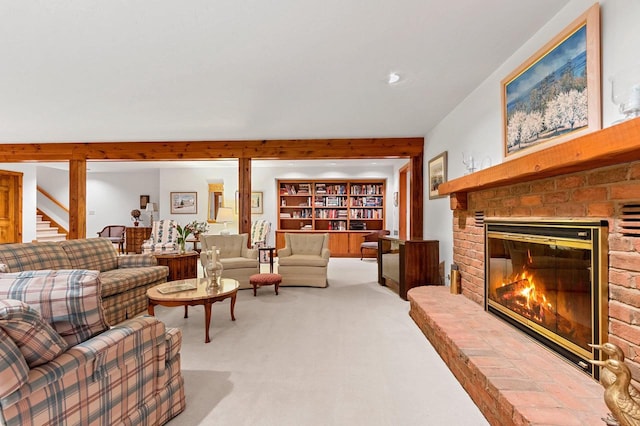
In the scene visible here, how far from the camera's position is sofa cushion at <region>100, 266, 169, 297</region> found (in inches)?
125

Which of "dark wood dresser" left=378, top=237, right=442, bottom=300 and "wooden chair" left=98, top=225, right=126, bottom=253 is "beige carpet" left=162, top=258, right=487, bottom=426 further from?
"wooden chair" left=98, top=225, right=126, bottom=253

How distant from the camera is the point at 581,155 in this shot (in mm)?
1425

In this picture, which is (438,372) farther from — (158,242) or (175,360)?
(158,242)

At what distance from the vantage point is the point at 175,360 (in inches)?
69.9

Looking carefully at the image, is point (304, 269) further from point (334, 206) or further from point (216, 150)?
point (334, 206)

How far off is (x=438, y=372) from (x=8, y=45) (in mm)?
3902

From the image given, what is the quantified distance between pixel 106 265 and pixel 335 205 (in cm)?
556

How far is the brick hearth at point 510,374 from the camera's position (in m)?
1.34

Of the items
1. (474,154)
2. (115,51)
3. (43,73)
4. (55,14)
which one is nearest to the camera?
(55,14)

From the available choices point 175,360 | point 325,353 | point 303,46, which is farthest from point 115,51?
point 325,353

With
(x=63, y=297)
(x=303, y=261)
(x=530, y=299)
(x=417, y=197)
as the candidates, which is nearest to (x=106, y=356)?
(x=63, y=297)

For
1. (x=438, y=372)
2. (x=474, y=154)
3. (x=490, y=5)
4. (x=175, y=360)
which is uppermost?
(x=490, y=5)

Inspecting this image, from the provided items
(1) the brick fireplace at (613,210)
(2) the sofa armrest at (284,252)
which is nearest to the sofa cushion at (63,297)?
(1) the brick fireplace at (613,210)

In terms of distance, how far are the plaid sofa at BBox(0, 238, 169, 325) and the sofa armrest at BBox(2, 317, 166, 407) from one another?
192 cm
